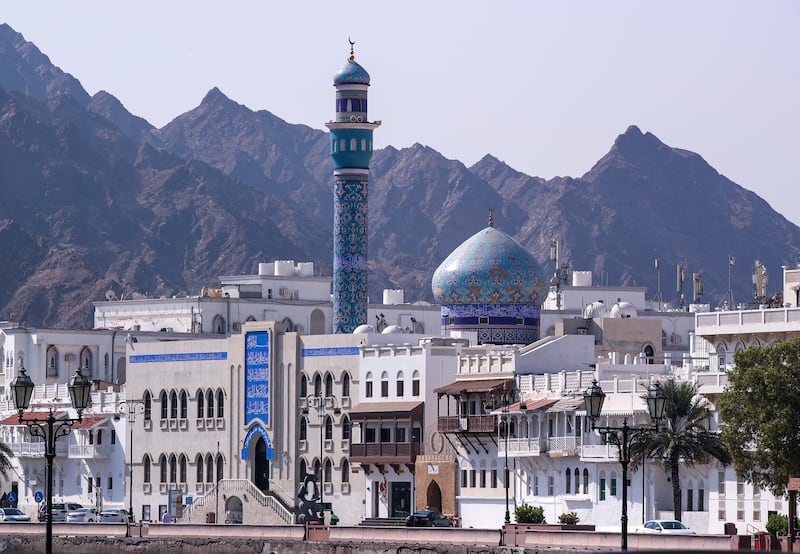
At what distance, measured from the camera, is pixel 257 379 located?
10050 centimetres

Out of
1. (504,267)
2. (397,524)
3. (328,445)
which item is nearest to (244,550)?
(397,524)

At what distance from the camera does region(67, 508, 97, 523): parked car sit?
93031mm

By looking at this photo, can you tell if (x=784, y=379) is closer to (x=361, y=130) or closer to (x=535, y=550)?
(x=535, y=550)

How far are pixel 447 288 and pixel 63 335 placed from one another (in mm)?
29243

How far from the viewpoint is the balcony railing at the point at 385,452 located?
92000mm

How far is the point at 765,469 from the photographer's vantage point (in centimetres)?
6819

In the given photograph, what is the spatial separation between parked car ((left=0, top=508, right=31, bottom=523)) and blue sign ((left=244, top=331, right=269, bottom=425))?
10.9m

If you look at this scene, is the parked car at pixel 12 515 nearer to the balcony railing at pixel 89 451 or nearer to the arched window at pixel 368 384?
the balcony railing at pixel 89 451

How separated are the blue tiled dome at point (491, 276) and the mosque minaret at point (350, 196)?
8.80 meters

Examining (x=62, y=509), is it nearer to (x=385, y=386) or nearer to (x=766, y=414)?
(x=385, y=386)

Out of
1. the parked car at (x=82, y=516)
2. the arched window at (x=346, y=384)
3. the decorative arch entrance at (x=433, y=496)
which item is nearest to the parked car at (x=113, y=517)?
the parked car at (x=82, y=516)

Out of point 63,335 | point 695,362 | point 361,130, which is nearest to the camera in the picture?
point 695,362

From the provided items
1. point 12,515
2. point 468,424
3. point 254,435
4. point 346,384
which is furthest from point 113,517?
point 468,424

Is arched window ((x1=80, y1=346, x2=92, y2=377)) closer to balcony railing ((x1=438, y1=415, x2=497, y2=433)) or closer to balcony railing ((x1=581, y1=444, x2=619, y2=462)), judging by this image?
balcony railing ((x1=438, y1=415, x2=497, y2=433))
